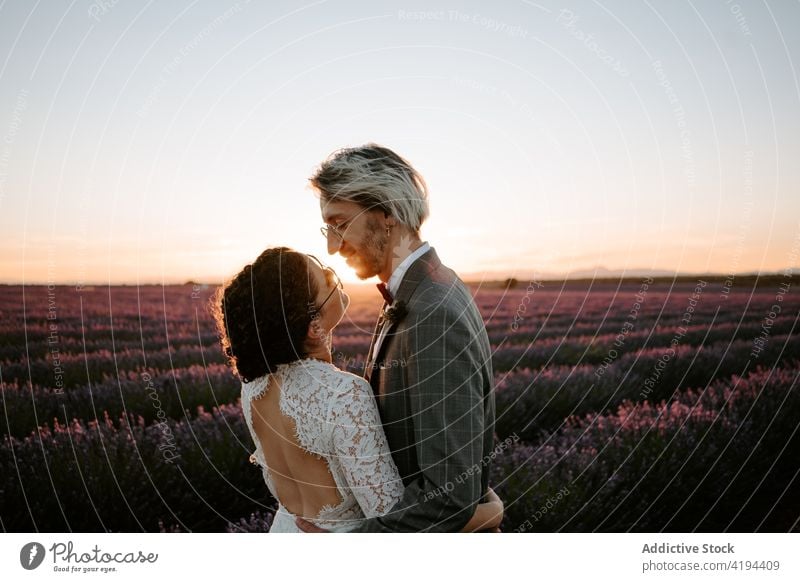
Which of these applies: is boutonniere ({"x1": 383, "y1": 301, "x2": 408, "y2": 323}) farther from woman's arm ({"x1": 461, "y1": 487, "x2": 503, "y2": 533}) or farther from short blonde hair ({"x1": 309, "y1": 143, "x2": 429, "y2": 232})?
woman's arm ({"x1": 461, "y1": 487, "x2": 503, "y2": 533})

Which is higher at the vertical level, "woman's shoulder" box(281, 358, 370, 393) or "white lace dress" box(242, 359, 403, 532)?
"woman's shoulder" box(281, 358, 370, 393)

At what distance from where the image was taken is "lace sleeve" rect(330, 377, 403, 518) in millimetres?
2342

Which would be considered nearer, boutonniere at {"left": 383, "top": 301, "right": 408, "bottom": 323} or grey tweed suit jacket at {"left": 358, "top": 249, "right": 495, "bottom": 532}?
grey tweed suit jacket at {"left": 358, "top": 249, "right": 495, "bottom": 532}

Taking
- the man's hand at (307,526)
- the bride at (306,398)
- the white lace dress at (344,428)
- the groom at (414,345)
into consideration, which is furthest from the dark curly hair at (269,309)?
the man's hand at (307,526)

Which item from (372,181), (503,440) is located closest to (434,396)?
(372,181)

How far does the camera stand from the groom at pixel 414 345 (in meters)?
2.16

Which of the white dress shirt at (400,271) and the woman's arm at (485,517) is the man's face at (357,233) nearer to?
the white dress shirt at (400,271)

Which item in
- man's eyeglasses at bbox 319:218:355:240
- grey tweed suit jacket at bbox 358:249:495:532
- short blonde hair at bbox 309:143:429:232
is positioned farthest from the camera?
man's eyeglasses at bbox 319:218:355:240

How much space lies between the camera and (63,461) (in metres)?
4.46

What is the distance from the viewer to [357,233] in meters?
2.49

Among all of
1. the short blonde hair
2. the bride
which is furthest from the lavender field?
the short blonde hair
